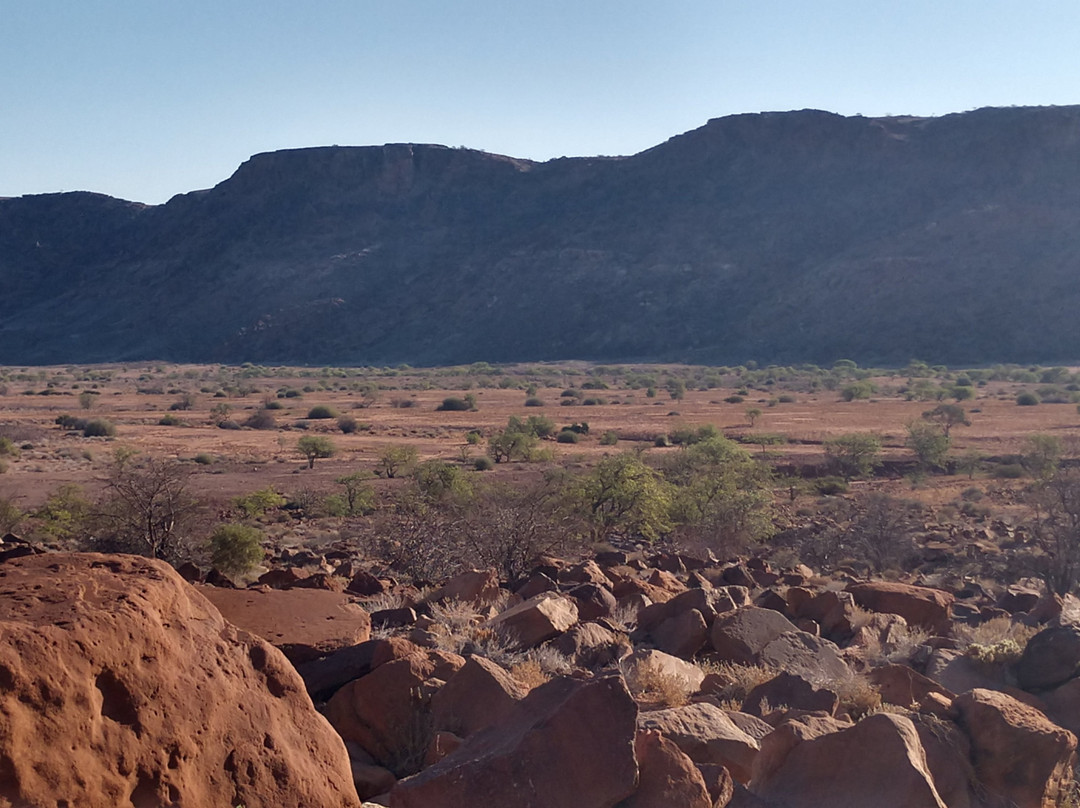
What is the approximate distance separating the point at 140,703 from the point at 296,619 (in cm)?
284

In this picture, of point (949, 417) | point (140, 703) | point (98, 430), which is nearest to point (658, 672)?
point (140, 703)

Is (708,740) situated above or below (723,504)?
above

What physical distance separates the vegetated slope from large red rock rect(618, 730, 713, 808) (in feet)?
249

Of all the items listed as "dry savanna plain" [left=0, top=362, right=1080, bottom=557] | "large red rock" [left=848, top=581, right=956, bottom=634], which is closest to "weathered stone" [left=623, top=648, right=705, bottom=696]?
"large red rock" [left=848, top=581, right=956, bottom=634]

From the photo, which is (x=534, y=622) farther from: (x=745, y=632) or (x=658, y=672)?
(x=745, y=632)

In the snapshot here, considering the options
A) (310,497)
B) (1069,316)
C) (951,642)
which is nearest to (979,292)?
(1069,316)

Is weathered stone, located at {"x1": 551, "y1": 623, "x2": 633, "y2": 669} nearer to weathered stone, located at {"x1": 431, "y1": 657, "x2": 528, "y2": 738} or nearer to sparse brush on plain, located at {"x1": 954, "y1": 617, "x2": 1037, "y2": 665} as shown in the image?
weathered stone, located at {"x1": 431, "y1": 657, "x2": 528, "y2": 738}

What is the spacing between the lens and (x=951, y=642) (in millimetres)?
7961

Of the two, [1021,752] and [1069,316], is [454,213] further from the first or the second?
[1021,752]

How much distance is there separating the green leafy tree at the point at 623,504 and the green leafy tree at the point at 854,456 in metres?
9.64

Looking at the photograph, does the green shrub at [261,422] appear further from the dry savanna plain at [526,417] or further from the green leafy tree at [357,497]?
the green leafy tree at [357,497]

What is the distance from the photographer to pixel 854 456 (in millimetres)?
26969

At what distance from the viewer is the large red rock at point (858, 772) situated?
14.3 ft

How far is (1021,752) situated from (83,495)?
18.2 m
